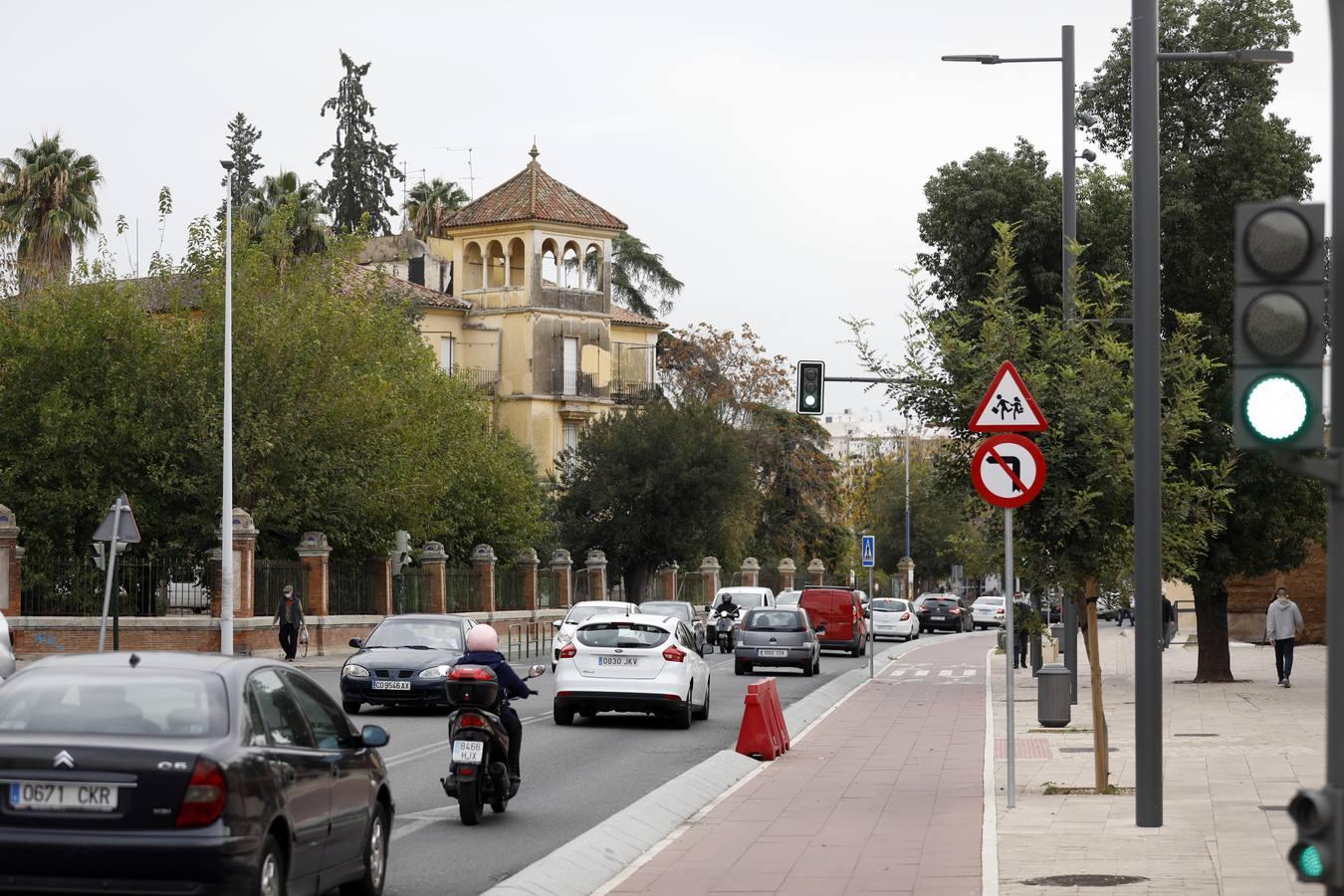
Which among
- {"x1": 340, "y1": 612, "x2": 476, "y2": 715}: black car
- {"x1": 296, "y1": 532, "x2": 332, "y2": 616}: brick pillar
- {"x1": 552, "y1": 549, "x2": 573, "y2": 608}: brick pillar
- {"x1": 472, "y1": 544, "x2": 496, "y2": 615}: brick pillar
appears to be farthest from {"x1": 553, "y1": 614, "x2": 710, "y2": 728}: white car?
{"x1": 552, "y1": 549, "x2": 573, "y2": 608}: brick pillar

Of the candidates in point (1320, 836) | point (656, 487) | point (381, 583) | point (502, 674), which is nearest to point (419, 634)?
point (502, 674)

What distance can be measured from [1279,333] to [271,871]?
5.16 meters

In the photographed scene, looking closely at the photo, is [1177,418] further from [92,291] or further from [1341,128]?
[92,291]

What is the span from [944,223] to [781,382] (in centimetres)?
4583

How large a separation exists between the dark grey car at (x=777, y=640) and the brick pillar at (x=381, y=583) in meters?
13.8

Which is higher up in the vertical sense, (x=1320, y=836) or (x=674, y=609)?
(x=1320, y=836)

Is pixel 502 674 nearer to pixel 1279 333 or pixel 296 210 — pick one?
pixel 1279 333

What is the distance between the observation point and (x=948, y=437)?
18.9m

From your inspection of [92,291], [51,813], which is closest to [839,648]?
[92,291]

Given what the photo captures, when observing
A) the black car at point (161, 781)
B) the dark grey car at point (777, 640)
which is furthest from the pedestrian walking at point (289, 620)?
the black car at point (161, 781)

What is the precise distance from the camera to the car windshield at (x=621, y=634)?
79.5 ft

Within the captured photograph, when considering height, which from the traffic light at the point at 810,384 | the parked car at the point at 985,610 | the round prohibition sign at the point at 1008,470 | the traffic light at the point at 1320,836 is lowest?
the parked car at the point at 985,610

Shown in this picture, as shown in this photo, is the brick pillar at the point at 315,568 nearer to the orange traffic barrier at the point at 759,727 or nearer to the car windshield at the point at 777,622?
the car windshield at the point at 777,622

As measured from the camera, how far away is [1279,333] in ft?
23.4
